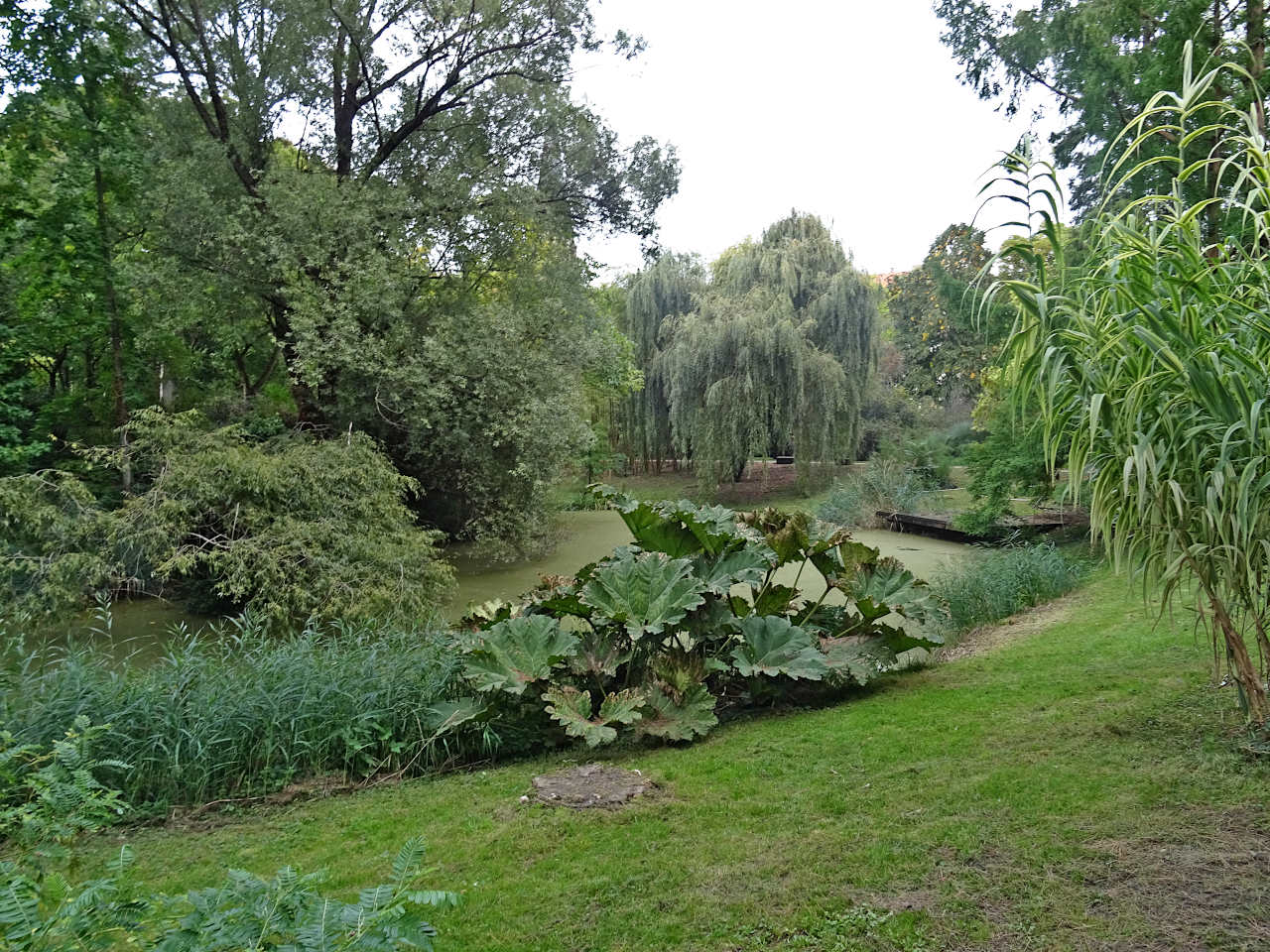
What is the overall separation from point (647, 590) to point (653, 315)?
15388 millimetres

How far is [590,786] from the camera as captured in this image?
139 inches

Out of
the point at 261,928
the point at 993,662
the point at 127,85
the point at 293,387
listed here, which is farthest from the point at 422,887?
the point at 127,85

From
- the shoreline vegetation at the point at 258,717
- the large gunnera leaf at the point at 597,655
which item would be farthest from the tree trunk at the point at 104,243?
the large gunnera leaf at the point at 597,655

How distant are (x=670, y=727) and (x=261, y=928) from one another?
9.47 feet

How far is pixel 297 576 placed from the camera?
24.6 ft

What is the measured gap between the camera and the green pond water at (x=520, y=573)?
821cm

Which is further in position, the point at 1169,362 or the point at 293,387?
the point at 293,387

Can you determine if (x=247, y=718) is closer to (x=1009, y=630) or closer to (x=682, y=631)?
(x=682, y=631)

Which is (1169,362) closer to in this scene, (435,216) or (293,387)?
(435,216)

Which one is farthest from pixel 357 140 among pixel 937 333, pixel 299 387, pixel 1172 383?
pixel 937 333

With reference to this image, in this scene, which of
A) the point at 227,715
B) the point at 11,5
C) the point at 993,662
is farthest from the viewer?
the point at 11,5

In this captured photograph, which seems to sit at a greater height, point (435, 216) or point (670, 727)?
point (435, 216)

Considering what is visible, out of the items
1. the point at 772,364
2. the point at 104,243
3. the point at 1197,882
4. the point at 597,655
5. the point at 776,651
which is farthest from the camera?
the point at 772,364

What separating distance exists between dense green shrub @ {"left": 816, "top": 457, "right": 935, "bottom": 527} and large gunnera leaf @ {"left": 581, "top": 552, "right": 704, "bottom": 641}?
34.4 ft
